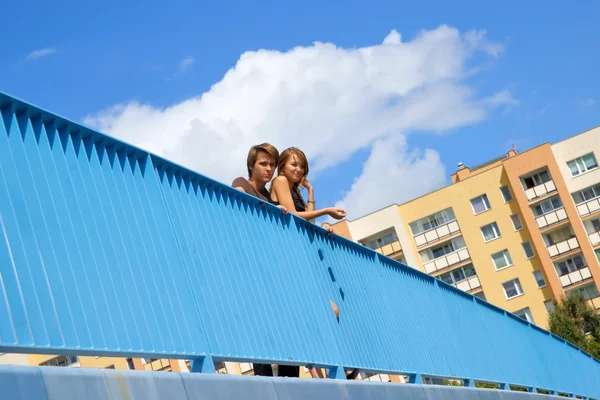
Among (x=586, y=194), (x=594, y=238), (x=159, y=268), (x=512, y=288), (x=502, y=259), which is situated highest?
(x=586, y=194)

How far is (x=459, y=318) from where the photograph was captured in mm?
11570

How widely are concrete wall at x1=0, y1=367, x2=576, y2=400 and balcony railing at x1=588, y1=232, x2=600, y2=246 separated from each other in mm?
71461

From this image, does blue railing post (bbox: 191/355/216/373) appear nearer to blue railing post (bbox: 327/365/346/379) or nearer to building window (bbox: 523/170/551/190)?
blue railing post (bbox: 327/365/346/379)

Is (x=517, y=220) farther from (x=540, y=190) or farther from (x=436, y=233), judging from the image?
(x=436, y=233)

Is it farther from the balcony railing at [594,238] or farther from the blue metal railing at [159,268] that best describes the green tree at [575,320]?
the blue metal railing at [159,268]

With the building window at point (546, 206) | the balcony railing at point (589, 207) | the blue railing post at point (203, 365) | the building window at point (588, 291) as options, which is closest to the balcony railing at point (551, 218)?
the building window at point (546, 206)

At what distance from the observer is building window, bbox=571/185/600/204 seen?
75.0m

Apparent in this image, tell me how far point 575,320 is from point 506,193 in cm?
1256

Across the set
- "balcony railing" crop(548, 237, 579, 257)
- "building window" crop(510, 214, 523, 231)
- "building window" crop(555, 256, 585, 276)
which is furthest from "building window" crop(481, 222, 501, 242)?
"building window" crop(555, 256, 585, 276)

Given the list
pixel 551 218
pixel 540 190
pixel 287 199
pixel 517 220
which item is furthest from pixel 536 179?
pixel 287 199

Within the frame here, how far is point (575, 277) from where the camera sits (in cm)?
7500

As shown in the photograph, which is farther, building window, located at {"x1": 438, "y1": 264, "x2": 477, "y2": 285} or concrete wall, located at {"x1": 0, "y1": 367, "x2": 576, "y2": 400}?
building window, located at {"x1": 438, "y1": 264, "x2": 477, "y2": 285}

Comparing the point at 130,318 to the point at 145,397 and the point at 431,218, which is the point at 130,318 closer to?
the point at 145,397

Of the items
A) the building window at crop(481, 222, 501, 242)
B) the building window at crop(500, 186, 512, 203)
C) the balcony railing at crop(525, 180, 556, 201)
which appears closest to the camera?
the balcony railing at crop(525, 180, 556, 201)
